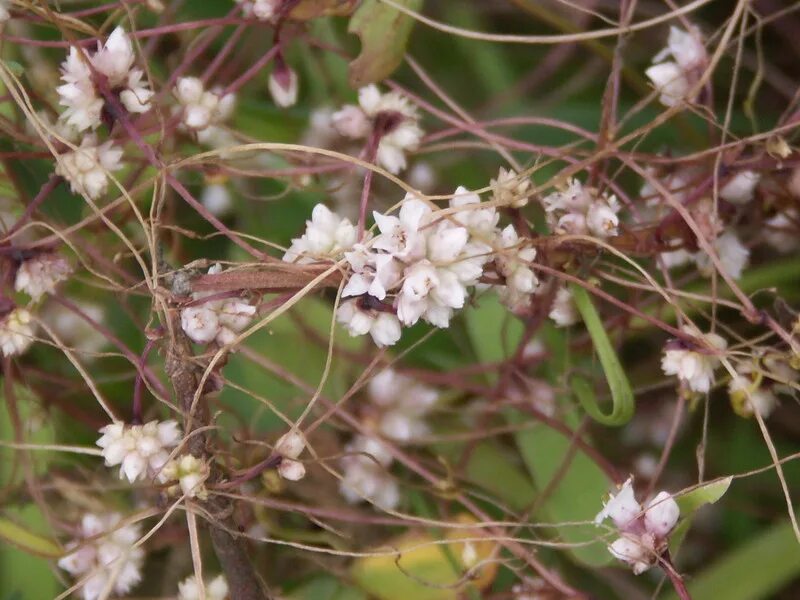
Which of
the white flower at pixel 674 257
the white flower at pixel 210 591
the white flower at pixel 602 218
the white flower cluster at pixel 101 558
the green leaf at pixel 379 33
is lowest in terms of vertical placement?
the white flower cluster at pixel 101 558

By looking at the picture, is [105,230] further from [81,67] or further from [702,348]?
[702,348]

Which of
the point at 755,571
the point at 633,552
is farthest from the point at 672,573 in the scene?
the point at 755,571

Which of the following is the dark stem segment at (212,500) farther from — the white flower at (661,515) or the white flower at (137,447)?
the white flower at (661,515)

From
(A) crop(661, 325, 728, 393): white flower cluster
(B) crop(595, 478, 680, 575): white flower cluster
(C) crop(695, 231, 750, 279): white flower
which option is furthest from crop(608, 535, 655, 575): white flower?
(C) crop(695, 231, 750, 279): white flower

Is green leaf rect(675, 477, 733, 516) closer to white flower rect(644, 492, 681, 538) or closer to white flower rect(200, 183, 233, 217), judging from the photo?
white flower rect(644, 492, 681, 538)

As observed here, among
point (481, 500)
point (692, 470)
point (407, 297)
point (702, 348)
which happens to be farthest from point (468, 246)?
point (692, 470)

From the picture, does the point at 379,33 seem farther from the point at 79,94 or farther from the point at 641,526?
the point at 641,526

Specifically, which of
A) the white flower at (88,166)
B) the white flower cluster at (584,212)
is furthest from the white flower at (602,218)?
the white flower at (88,166)
